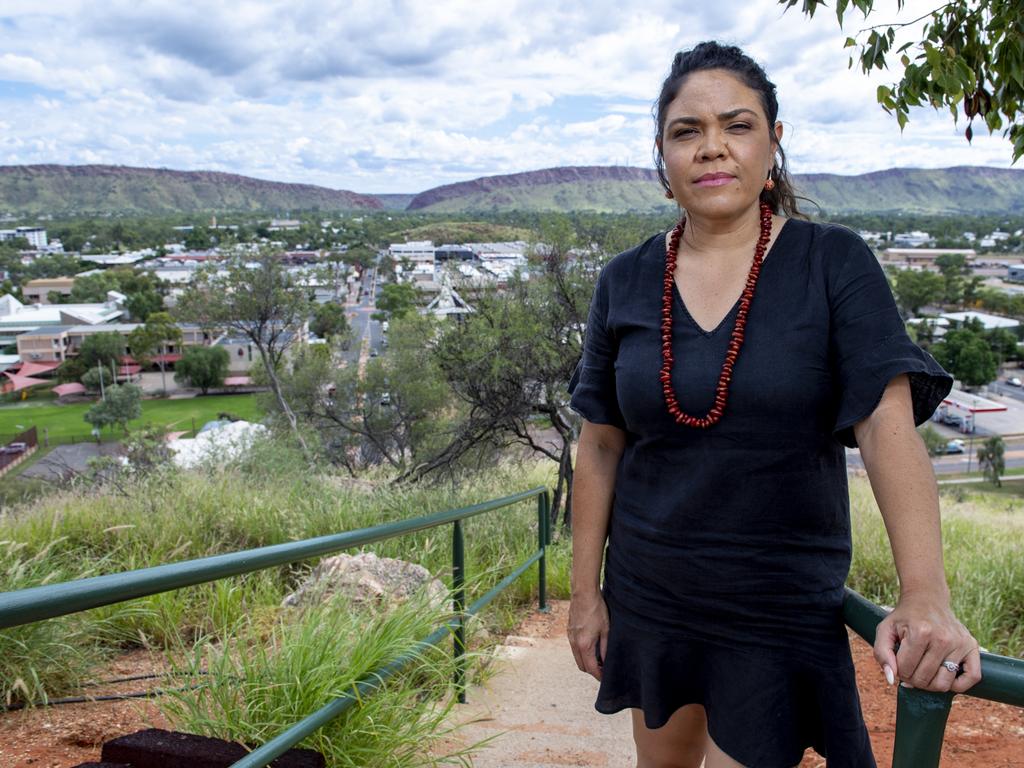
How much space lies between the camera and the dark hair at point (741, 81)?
1478mm

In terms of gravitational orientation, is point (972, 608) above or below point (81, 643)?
below

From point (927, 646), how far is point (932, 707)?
8 cm

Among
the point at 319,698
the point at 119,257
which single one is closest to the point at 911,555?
the point at 319,698

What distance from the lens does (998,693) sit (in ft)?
3.43

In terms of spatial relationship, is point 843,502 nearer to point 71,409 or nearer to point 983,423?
point 983,423

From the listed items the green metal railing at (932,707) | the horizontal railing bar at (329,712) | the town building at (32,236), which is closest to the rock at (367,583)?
the horizontal railing bar at (329,712)

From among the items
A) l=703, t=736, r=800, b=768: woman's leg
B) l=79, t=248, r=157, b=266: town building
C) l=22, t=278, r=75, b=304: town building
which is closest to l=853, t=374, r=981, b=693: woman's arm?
l=703, t=736, r=800, b=768: woman's leg

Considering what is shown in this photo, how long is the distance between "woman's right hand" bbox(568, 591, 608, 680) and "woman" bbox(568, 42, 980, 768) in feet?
0.17

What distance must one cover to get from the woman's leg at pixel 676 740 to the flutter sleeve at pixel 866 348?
23.0 inches

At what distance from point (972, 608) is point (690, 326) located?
12.0ft

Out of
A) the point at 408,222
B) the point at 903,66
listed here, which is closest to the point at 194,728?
the point at 903,66

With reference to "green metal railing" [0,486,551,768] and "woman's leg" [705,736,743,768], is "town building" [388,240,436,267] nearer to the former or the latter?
"green metal railing" [0,486,551,768]

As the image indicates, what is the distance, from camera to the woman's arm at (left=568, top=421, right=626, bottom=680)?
5.32 ft

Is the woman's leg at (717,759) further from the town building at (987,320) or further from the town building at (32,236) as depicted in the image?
the town building at (32,236)
